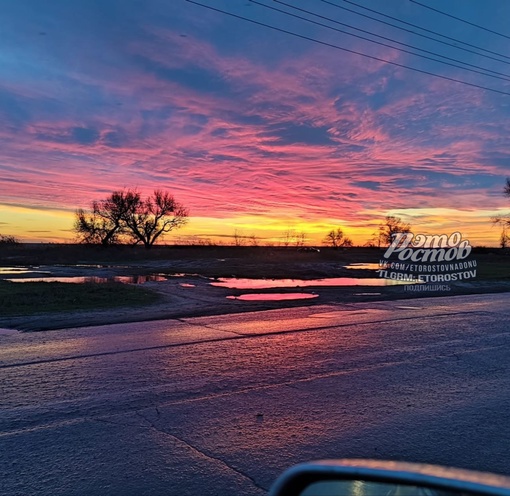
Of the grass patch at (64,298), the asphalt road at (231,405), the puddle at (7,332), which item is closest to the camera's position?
the asphalt road at (231,405)

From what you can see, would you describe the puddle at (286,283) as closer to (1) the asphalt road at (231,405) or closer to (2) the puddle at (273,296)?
(2) the puddle at (273,296)

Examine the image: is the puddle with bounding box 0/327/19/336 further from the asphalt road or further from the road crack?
the road crack

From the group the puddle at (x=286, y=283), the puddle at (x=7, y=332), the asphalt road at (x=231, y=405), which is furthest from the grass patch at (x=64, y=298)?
the puddle at (x=286, y=283)

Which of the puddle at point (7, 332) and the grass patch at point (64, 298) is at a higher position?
the grass patch at point (64, 298)

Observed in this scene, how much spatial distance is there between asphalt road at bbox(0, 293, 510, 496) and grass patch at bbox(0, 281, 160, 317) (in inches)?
187

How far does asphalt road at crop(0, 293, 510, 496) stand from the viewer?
421cm

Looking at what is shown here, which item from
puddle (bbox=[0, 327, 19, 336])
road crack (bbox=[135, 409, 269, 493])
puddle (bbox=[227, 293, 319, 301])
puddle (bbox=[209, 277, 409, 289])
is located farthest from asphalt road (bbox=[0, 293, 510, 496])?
puddle (bbox=[209, 277, 409, 289])

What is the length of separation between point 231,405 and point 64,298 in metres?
13.4

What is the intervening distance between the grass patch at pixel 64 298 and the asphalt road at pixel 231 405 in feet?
15.6

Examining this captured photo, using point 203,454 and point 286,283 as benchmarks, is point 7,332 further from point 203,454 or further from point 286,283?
point 286,283

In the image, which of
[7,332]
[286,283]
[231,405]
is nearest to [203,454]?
[231,405]

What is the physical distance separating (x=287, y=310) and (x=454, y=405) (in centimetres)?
901

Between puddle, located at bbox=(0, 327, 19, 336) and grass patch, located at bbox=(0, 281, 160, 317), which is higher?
grass patch, located at bbox=(0, 281, 160, 317)

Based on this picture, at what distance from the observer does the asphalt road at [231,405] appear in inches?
166
